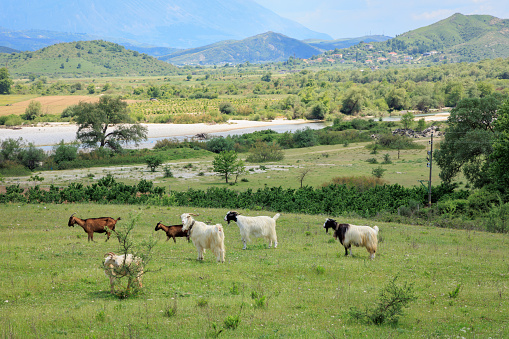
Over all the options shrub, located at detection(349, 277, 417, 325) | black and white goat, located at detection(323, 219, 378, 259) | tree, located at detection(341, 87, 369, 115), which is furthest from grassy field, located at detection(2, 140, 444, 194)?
tree, located at detection(341, 87, 369, 115)

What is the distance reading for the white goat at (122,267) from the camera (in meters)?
10.7

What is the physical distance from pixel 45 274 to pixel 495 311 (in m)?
12.0

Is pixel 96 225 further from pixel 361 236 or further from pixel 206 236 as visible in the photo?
pixel 361 236

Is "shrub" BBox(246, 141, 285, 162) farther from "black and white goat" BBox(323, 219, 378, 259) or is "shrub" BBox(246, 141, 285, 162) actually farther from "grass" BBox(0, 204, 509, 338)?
"black and white goat" BBox(323, 219, 378, 259)

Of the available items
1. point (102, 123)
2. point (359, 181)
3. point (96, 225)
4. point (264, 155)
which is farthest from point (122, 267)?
point (102, 123)

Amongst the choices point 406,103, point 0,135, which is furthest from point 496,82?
point 0,135

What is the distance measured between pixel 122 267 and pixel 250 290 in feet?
11.1

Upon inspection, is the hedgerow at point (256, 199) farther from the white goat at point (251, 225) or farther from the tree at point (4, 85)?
the tree at point (4, 85)

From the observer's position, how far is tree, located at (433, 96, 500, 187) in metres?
40.6

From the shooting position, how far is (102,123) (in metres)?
75.6

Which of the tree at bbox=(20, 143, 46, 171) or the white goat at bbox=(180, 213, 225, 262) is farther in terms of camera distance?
the tree at bbox=(20, 143, 46, 171)

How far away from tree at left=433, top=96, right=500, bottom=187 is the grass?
22452 mm

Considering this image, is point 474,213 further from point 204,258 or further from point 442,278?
point 204,258

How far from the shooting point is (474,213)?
33.5m
